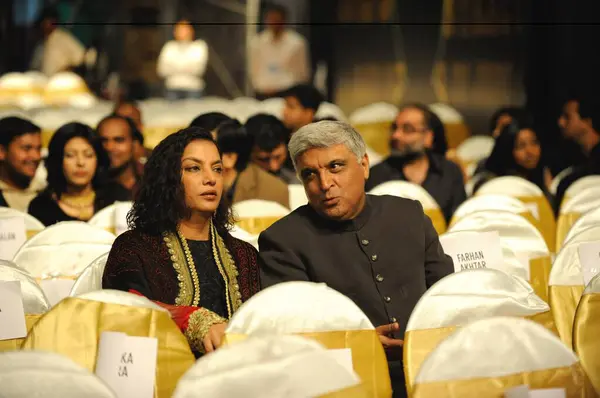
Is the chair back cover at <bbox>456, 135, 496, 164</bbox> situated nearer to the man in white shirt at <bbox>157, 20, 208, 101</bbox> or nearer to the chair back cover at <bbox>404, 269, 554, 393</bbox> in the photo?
the man in white shirt at <bbox>157, 20, 208, 101</bbox>

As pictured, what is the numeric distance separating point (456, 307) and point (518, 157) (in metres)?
3.76

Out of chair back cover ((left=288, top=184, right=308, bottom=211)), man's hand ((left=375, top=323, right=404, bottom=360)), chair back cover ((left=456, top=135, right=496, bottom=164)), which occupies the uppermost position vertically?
chair back cover ((left=456, top=135, right=496, bottom=164))

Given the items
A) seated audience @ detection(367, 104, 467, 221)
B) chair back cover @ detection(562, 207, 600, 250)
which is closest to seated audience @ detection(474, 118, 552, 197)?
seated audience @ detection(367, 104, 467, 221)

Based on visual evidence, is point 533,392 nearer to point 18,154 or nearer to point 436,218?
point 436,218

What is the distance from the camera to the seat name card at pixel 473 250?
3.78 m

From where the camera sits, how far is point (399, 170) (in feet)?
19.4

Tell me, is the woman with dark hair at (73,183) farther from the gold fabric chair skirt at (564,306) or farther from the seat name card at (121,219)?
the gold fabric chair skirt at (564,306)

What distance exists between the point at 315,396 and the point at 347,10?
369 inches

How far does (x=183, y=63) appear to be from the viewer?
1187cm

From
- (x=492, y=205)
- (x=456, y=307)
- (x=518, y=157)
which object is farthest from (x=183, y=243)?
(x=518, y=157)

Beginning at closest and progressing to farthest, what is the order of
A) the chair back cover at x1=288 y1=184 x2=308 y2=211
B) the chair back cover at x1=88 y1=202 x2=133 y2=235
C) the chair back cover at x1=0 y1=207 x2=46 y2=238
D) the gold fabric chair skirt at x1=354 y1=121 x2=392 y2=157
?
the chair back cover at x1=0 y1=207 x2=46 y2=238, the chair back cover at x1=88 y1=202 x2=133 y2=235, the chair back cover at x1=288 y1=184 x2=308 y2=211, the gold fabric chair skirt at x1=354 y1=121 x2=392 y2=157

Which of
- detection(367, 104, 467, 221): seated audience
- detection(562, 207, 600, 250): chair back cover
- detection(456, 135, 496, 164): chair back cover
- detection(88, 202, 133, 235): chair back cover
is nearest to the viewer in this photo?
detection(562, 207, 600, 250): chair back cover

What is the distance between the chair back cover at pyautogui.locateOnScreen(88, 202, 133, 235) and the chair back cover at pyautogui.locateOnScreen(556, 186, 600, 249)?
208 centimetres

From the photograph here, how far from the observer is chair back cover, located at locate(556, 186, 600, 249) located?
4.95 m
